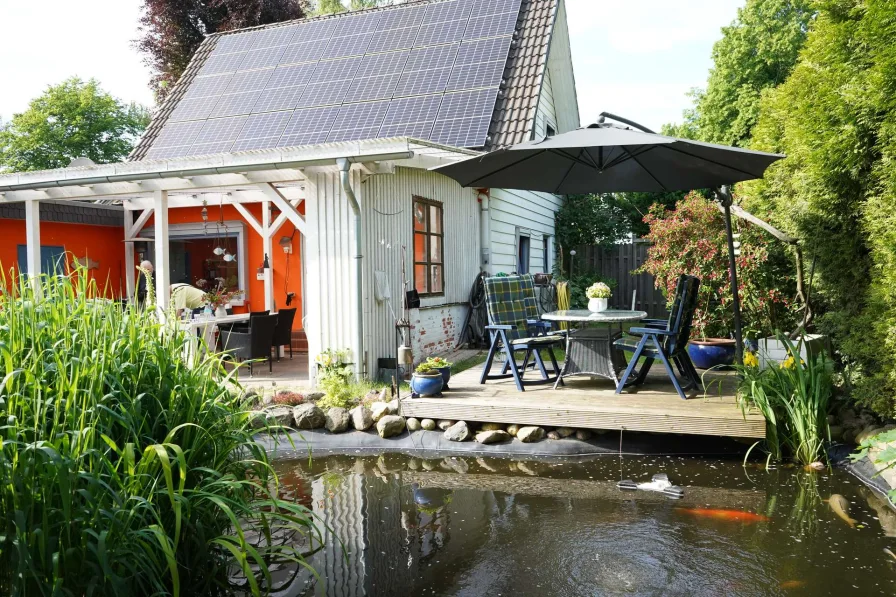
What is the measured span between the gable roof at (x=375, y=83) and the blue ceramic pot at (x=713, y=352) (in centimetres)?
420

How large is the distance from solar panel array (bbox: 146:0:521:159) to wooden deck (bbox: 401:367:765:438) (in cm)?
458

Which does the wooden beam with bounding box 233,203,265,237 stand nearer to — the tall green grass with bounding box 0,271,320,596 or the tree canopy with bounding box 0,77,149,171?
the tall green grass with bounding box 0,271,320,596

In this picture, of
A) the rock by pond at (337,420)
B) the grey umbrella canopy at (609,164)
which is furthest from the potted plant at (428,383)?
the grey umbrella canopy at (609,164)

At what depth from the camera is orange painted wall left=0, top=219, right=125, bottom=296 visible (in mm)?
10789

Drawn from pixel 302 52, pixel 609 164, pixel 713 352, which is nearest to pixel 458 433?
pixel 609 164

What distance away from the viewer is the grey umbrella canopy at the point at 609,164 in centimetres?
495

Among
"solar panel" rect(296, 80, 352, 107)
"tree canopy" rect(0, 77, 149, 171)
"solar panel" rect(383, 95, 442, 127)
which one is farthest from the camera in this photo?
"tree canopy" rect(0, 77, 149, 171)

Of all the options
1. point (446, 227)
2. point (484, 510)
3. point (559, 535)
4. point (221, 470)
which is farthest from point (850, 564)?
point (446, 227)

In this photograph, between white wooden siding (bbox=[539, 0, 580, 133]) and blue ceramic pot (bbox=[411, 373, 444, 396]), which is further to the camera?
white wooden siding (bbox=[539, 0, 580, 133])

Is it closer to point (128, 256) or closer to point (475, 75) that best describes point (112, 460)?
point (475, 75)

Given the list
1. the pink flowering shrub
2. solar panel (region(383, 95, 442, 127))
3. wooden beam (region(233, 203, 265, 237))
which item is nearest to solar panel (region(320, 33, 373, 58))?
solar panel (region(383, 95, 442, 127))

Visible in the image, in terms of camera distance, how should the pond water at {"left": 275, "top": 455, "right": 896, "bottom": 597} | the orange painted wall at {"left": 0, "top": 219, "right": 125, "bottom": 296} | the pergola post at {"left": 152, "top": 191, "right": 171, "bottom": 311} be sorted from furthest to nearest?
the orange painted wall at {"left": 0, "top": 219, "right": 125, "bottom": 296} → the pergola post at {"left": 152, "top": 191, "right": 171, "bottom": 311} → the pond water at {"left": 275, "top": 455, "right": 896, "bottom": 597}

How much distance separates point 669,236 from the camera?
26.1 feet

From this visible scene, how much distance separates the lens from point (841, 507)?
3.98 meters
